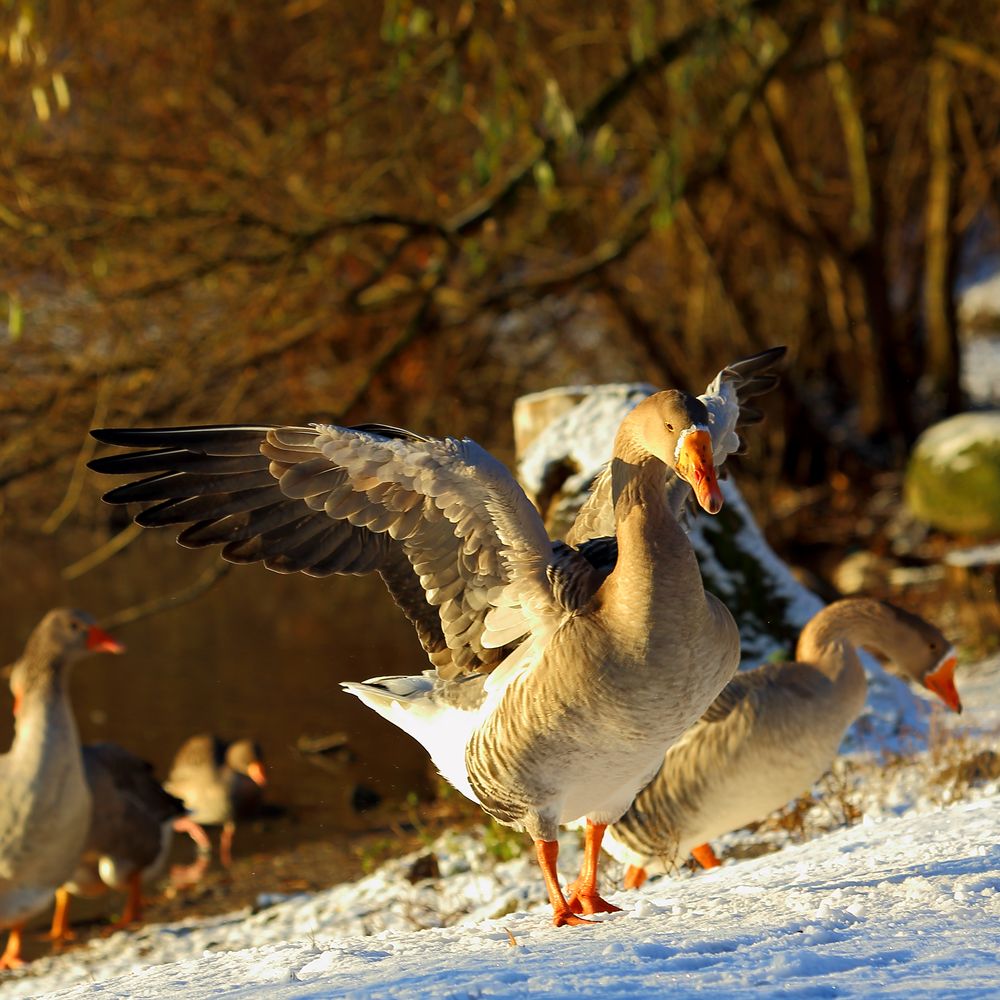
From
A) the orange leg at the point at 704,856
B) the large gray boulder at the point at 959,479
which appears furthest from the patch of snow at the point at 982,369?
the orange leg at the point at 704,856

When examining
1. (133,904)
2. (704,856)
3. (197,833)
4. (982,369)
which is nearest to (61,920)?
(133,904)

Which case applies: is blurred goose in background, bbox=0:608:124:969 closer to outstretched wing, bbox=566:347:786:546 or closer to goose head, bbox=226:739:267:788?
goose head, bbox=226:739:267:788

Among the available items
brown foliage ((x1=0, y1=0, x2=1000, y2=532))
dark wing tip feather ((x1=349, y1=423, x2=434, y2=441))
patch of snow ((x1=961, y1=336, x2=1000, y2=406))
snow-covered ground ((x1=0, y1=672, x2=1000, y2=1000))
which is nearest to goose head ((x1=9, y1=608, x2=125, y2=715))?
brown foliage ((x1=0, y1=0, x2=1000, y2=532))

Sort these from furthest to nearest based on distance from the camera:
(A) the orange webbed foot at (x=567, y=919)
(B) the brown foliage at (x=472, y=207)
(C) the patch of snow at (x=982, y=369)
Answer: (C) the patch of snow at (x=982, y=369)
(B) the brown foliage at (x=472, y=207)
(A) the orange webbed foot at (x=567, y=919)

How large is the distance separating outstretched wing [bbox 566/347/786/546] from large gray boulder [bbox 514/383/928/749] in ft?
8.66

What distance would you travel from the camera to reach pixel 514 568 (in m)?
4.04

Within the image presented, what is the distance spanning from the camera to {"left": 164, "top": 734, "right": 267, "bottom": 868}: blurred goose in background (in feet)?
27.8

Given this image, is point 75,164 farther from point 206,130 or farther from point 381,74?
point 381,74

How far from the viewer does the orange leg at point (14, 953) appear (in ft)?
22.3

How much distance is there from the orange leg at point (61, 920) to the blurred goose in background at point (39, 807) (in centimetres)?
23

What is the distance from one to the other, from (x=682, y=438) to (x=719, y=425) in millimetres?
671

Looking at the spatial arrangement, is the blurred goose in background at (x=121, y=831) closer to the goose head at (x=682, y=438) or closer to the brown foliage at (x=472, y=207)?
the brown foliage at (x=472, y=207)

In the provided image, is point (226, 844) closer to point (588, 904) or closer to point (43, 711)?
point (43, 711)

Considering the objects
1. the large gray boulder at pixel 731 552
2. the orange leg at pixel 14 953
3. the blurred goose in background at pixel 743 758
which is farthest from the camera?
the large gray boulder at pixel 731 552
